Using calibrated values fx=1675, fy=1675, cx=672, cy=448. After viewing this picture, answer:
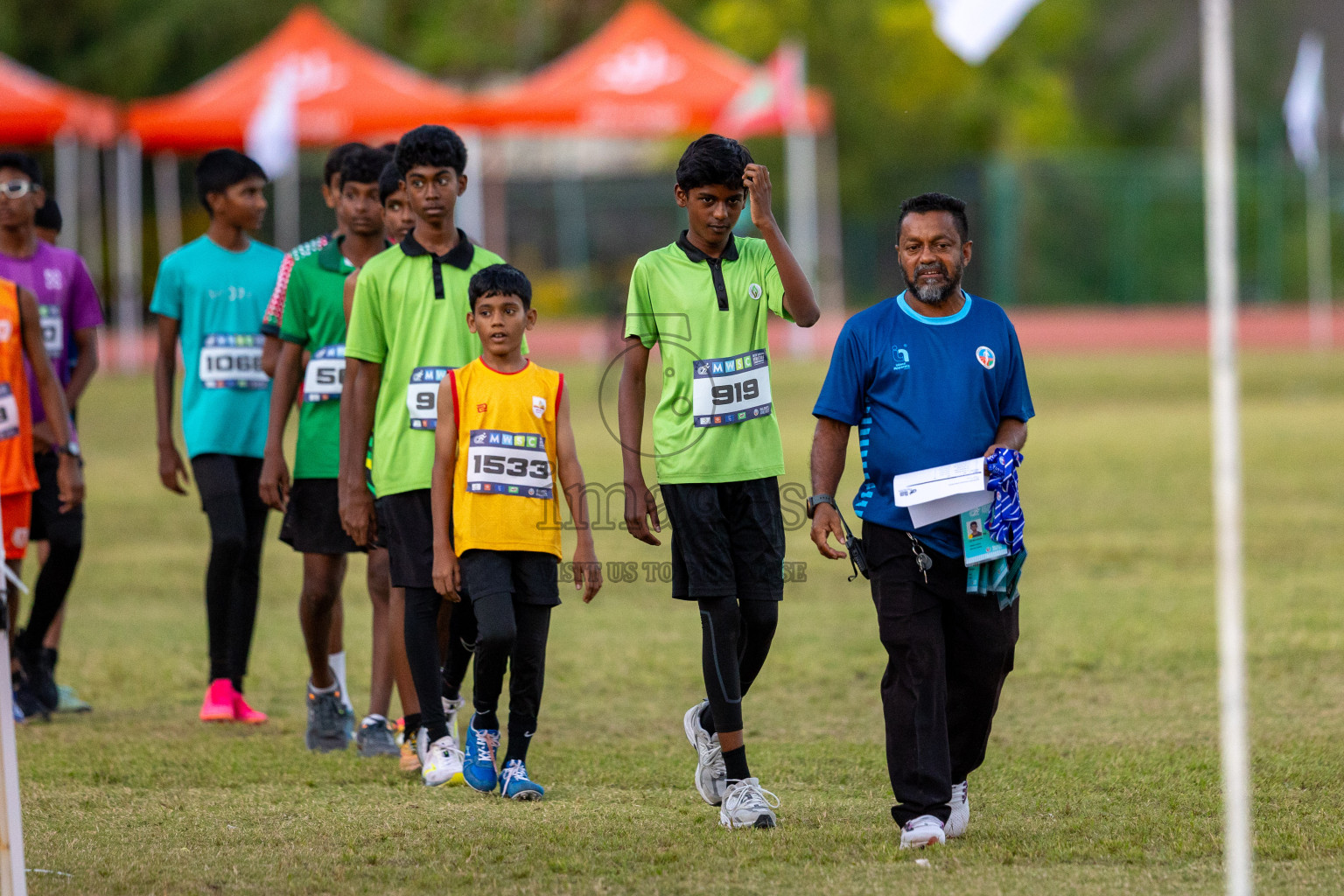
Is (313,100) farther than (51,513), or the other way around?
(313,100)

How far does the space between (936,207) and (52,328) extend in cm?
448

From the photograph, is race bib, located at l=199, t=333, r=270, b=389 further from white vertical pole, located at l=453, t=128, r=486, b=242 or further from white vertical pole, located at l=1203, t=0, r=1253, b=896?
white vertical pole, located at l=453, t=128, r=486, b=242

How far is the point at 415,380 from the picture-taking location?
236 inches

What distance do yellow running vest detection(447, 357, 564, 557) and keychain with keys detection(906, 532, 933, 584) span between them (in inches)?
50.1

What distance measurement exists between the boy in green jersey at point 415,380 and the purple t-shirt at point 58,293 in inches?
88.7

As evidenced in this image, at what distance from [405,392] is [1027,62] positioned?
4255 cm

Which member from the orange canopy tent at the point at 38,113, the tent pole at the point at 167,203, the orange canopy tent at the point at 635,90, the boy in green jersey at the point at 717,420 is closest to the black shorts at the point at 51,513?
the boy in green jersey at the point at 717,420

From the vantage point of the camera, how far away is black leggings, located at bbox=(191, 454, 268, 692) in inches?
285

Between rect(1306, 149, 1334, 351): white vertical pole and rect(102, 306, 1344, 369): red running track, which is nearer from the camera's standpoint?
rect(102, 306, 1344, 369): red running track

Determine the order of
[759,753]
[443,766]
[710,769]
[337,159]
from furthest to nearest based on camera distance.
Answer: [337,159] → [759,753] → [443,766] → [710,769]

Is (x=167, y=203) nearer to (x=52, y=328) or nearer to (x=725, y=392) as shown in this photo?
(x=52, y=328)

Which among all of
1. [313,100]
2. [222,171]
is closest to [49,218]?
[222,171]

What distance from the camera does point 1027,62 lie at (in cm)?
4588

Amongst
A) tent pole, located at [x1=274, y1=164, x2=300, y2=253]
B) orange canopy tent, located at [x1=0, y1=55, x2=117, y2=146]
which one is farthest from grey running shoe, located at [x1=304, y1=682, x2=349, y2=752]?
tent pole, located at [x1=274, y1=164, x2=300, y2=253]
